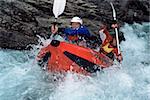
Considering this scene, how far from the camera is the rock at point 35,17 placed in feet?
31.7

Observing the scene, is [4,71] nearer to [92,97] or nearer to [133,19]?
[92,97]

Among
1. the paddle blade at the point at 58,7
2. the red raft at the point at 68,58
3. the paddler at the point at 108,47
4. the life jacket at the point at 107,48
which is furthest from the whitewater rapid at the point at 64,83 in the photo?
the paddle blade at the point at 58,7

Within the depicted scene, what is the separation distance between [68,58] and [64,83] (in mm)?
548

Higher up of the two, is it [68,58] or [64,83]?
[68,58]

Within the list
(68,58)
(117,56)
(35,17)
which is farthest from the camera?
(35,17)

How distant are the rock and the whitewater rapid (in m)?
0.48

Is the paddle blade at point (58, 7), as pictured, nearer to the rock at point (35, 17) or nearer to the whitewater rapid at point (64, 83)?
the whitewater rapid at point (64, 83)

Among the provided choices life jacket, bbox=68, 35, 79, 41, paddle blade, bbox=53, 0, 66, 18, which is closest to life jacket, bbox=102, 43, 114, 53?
life jacket, bbox=68, 35, 79, 41

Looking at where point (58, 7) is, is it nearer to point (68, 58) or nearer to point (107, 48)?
point (68, 58)

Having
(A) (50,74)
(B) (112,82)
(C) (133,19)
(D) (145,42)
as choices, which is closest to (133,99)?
(B) (112,82)

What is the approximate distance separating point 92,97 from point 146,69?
2.81 meters

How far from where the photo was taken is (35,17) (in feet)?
34.4

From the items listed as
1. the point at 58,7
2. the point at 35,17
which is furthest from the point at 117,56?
the point at 35,17

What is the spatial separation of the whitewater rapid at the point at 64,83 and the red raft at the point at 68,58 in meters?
0.20
